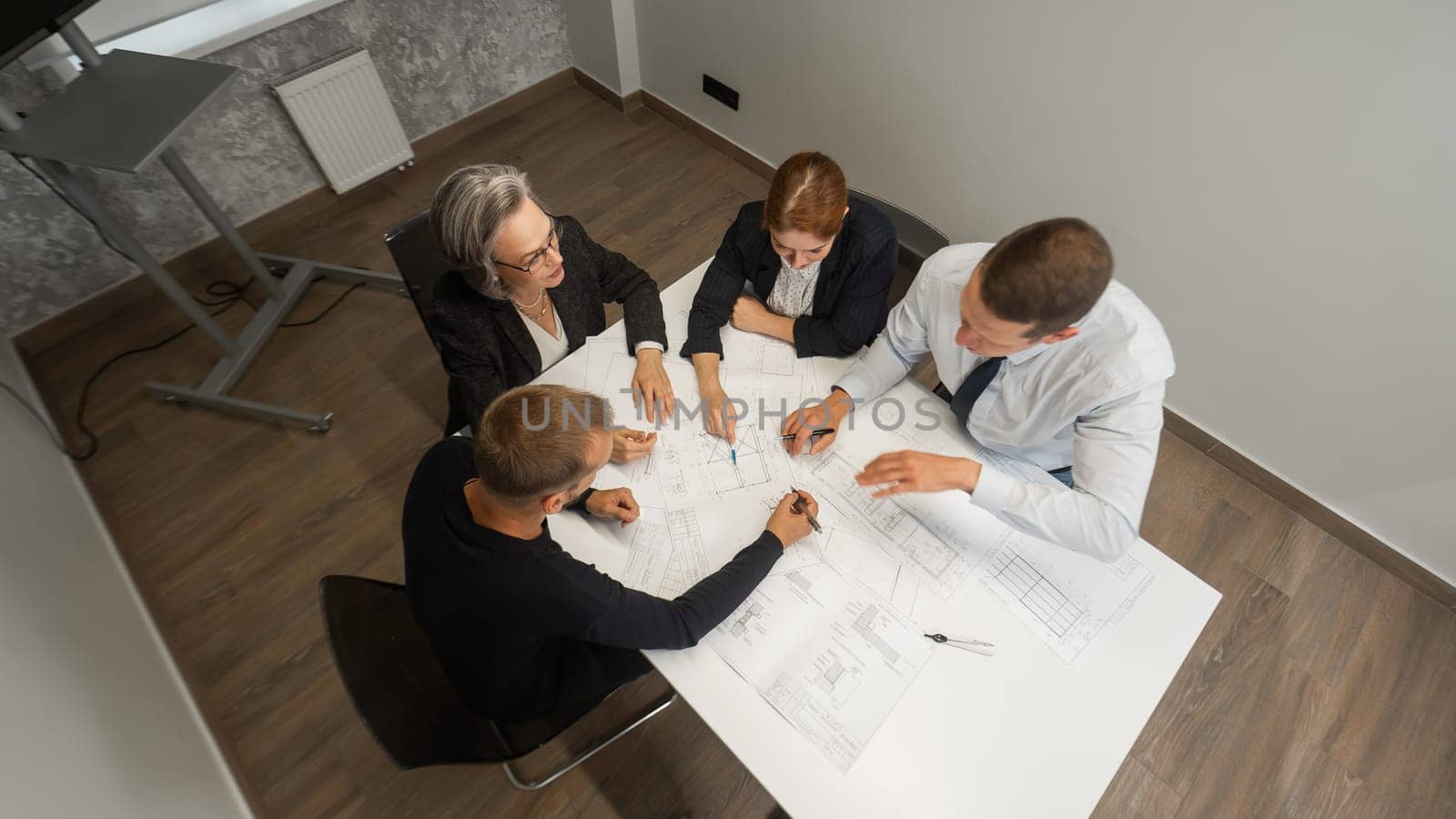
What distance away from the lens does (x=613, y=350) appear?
64.4 inches

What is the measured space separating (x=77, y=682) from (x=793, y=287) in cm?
192

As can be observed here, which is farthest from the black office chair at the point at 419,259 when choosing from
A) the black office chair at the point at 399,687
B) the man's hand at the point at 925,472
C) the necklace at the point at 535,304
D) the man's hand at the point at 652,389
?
the man's hand at the point at 925,472

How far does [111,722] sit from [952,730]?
185cm

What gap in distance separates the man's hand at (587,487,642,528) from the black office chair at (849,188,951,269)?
42.4 inches

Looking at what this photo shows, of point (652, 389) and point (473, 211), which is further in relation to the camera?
point (652, 389)

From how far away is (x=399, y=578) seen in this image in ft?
6.91

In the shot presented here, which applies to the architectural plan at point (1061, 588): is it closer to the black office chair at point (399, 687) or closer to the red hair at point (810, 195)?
the red hair at point (810, 195)

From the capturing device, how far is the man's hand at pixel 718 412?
1470 millimetres

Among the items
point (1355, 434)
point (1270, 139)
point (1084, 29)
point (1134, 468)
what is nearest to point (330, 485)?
point (1134, 468)

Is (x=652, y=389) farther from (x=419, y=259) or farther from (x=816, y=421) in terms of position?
(x=419, y=259)

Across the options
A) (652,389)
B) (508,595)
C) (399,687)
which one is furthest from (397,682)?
(652,389)

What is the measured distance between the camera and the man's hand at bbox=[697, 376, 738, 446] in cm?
147

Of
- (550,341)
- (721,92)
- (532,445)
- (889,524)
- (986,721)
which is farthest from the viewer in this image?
(721,92)

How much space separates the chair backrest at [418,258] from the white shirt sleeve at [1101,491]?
1365 mm
